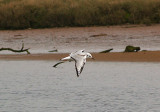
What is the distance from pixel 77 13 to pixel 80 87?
1086 centimetres

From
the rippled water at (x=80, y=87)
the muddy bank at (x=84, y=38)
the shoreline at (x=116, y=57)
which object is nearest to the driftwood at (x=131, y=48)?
the shoreline at (x=116, y=57)

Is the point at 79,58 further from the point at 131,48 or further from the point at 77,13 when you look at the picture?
the point at 77,13

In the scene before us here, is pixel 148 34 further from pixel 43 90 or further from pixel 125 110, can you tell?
pixel 125 110

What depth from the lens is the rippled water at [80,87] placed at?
11.6 metres

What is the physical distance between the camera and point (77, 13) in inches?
962

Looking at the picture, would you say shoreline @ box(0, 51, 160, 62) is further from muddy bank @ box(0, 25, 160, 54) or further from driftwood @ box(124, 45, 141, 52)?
muddy bank @ box(0, 25, 160, 54)

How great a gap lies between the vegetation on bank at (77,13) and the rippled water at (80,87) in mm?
5923

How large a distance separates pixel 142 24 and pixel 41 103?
37.7ft

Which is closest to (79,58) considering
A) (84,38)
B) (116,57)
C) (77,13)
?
(116,57)

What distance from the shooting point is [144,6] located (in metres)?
23.9

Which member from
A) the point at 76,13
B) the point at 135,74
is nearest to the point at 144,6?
the point at 76,13

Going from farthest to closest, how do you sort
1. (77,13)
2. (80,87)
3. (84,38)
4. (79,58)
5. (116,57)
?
(77,13) < (84,38) < (116,57) < (80,87) < (79,58)

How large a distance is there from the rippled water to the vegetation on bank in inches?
233

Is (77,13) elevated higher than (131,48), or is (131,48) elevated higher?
(77,13)
